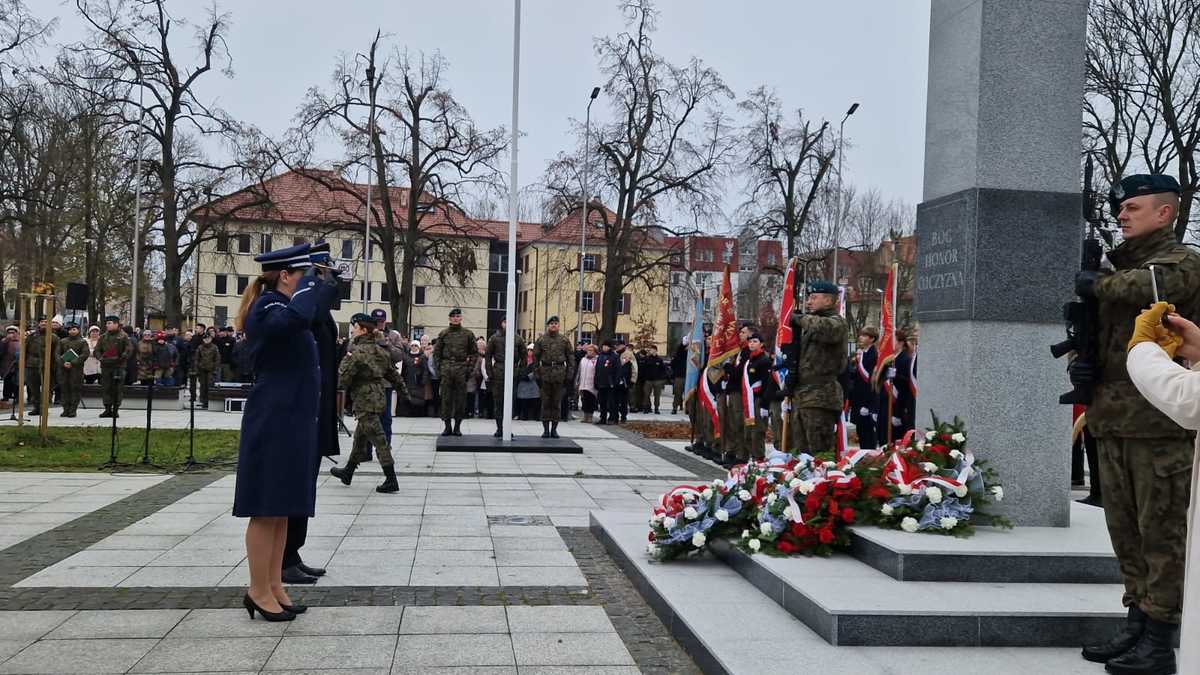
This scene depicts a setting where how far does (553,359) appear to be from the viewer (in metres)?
18.7


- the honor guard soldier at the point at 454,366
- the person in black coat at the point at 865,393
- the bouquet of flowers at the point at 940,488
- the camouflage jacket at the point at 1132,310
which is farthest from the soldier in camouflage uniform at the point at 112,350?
the camouflage jacket at the point at 1132,310

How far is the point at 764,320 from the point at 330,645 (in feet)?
177

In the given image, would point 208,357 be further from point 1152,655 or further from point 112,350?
point 1152,655

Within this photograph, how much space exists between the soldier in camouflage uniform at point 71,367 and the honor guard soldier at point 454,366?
27.0 feet

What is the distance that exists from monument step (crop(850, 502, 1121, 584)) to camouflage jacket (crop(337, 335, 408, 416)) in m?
6.23

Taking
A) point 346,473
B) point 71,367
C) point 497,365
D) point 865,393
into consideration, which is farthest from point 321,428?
point 71,367

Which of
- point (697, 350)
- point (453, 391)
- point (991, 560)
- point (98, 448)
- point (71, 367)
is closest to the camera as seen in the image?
point (991, 560)

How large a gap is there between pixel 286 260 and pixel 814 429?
5.95 meters

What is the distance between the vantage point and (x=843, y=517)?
238 inches

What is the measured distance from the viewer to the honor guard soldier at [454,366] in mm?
16516

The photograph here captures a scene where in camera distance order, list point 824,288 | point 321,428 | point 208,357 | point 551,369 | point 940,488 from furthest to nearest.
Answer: point 208,357 < point 551,369 < point 824,288 < point 321,428 < point 940,488

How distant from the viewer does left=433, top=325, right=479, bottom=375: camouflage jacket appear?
16500 millimetres

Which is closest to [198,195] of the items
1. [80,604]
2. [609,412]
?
[609,412]

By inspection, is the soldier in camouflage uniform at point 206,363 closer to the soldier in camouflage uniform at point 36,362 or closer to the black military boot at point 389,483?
the soldier in camouflage uniform at point 36,362
